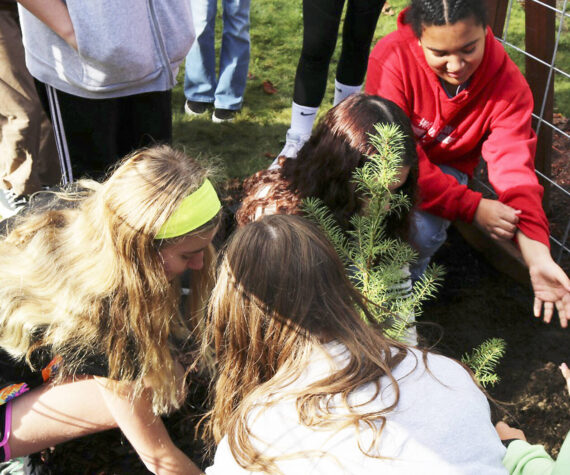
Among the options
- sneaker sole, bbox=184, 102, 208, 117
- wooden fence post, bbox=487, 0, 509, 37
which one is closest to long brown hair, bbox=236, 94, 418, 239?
wooden fence post, bbox=487, 0, 509, 37

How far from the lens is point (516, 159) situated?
91.0 inches

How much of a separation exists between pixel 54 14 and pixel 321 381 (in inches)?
54.6


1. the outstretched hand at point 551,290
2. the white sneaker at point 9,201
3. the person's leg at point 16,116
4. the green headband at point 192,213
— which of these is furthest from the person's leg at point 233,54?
the outstretched hand at point 551,290

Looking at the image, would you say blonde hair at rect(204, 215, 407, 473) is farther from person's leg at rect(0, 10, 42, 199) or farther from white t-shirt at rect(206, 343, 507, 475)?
person's leg at rect(0, 10, 42, 199)

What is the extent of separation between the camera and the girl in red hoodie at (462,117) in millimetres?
2105

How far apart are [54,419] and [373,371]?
3.33 feet

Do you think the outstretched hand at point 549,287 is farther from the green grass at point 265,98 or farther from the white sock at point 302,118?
the green grass at point 265,98

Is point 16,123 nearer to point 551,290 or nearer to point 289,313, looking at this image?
point 289,313

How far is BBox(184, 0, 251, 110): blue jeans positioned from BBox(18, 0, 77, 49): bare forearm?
5.68 ft

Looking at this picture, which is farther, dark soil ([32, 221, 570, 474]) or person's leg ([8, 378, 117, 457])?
dark soil ([32, 221, 570, 474])

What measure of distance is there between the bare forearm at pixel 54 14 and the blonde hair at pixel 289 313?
981 millimetres

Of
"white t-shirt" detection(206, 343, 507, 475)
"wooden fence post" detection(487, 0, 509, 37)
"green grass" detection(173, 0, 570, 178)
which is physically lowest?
"green grass" detection(173, 0, 570, 178)

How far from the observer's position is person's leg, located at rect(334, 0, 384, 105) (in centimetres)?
279

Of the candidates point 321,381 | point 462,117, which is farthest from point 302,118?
point 321,381
